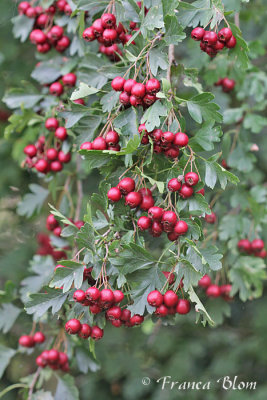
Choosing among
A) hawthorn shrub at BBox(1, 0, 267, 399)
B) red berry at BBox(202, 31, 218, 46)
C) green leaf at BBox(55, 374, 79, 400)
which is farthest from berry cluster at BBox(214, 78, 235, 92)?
green leaf at BBox(55, 374, 79, 400)

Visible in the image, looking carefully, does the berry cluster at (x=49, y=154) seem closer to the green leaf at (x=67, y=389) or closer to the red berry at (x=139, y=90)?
the red berry at (x=139, y=90)

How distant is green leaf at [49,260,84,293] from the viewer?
1.33 metres

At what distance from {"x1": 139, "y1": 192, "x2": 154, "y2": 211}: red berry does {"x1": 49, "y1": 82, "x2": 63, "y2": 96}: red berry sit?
860mm

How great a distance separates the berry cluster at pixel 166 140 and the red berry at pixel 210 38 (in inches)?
12.6

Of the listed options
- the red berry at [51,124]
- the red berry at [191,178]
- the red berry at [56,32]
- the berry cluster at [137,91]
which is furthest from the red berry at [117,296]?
the red berry at [56,32]

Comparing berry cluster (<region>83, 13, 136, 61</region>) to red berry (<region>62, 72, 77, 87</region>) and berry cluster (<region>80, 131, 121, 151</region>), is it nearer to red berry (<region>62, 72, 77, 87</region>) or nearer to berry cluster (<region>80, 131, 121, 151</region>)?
berry cluster (<region>80, 131, 121, 151</region>)

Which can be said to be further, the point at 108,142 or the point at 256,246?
the point at 256,246

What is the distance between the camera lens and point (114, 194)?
51.6 inches

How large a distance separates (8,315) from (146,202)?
116 cm

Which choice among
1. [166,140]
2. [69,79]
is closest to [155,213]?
[166,140]

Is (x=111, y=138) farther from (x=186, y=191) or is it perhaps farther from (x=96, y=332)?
(x=96, y=332)

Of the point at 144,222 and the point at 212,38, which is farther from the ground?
the point at 212,38

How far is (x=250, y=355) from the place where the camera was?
3375 mm

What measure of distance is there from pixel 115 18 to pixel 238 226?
1.10 meters
